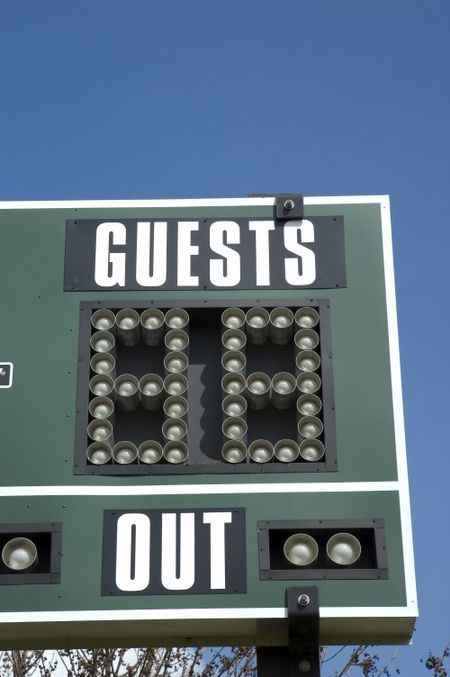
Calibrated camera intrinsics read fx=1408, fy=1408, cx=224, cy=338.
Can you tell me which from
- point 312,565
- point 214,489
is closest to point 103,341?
point 214,489

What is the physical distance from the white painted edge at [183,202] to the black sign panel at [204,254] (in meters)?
0.13

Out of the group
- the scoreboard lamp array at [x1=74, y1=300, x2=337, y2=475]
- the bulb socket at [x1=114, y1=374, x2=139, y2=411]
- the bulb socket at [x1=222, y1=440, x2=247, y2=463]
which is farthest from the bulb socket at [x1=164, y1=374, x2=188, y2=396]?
the bulb socket at [x1=222, y1=440, x2=247, y2=463]

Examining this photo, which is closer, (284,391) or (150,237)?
(284,391)

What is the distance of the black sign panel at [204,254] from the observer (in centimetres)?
949

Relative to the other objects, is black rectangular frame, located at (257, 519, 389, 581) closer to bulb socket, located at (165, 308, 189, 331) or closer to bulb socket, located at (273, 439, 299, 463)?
bulb socket, located at (273, 439, 299, 463)

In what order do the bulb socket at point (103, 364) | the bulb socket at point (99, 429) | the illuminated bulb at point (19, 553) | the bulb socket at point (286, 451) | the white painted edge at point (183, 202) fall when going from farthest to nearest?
the white painted edge at point (183, 202) < the bulb socket at point (103, 364) < the bulb socket at point (99, 429) < the bulb socket at point (286, 451) < the illuminated bulb at point (19, 553)

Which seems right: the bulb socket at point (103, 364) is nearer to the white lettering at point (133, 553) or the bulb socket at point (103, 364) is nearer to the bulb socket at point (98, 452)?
the bulb socket at point (98, 452)

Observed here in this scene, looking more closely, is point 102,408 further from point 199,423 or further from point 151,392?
point 199,423

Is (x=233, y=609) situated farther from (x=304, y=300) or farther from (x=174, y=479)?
(x=304, y=300)

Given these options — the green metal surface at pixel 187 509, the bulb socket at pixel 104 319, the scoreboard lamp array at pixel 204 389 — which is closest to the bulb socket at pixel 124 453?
the scoreboard lamp array at pixel 204 389

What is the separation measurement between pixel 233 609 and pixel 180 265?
2.48 m

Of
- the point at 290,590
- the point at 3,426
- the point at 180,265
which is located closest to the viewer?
the point at 290,590

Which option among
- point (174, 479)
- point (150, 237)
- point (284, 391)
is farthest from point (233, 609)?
point (150, 237)

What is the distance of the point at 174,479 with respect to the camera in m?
8.73
